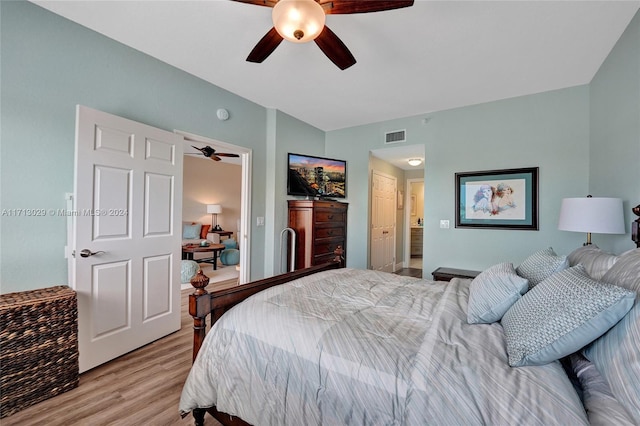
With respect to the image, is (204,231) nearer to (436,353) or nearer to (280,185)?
(280,185)

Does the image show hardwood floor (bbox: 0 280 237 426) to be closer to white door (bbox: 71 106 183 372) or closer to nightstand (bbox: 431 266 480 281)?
white door (bbox: 71 106 183 372)

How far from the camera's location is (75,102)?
84.7 inches

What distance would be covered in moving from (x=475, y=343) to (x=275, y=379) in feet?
2.78

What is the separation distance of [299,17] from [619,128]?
2.57m

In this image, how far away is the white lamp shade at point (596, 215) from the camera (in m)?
1.94

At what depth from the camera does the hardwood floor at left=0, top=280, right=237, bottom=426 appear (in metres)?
1.63

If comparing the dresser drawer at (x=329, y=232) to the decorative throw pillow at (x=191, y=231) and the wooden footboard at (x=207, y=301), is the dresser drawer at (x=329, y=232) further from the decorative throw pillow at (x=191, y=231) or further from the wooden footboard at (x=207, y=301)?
the decorative throw pillow at (x=191, y=231)

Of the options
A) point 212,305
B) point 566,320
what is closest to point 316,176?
point 212,305

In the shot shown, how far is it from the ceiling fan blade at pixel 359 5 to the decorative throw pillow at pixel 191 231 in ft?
19.9

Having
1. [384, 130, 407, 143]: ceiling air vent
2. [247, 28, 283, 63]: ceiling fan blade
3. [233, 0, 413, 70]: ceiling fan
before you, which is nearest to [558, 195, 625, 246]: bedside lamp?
[233, 0, 413, 70]: ceiling fan

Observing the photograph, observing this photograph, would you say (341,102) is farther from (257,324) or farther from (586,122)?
(257,324)

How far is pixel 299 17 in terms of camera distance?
5.13 feet

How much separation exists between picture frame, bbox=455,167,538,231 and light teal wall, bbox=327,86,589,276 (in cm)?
7

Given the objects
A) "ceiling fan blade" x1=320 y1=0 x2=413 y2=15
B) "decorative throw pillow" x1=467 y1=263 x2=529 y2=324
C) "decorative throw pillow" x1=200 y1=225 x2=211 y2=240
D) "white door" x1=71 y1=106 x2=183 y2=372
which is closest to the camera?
"decorative throw pillow" x1=467 y1=263 x2=529 y2=324
